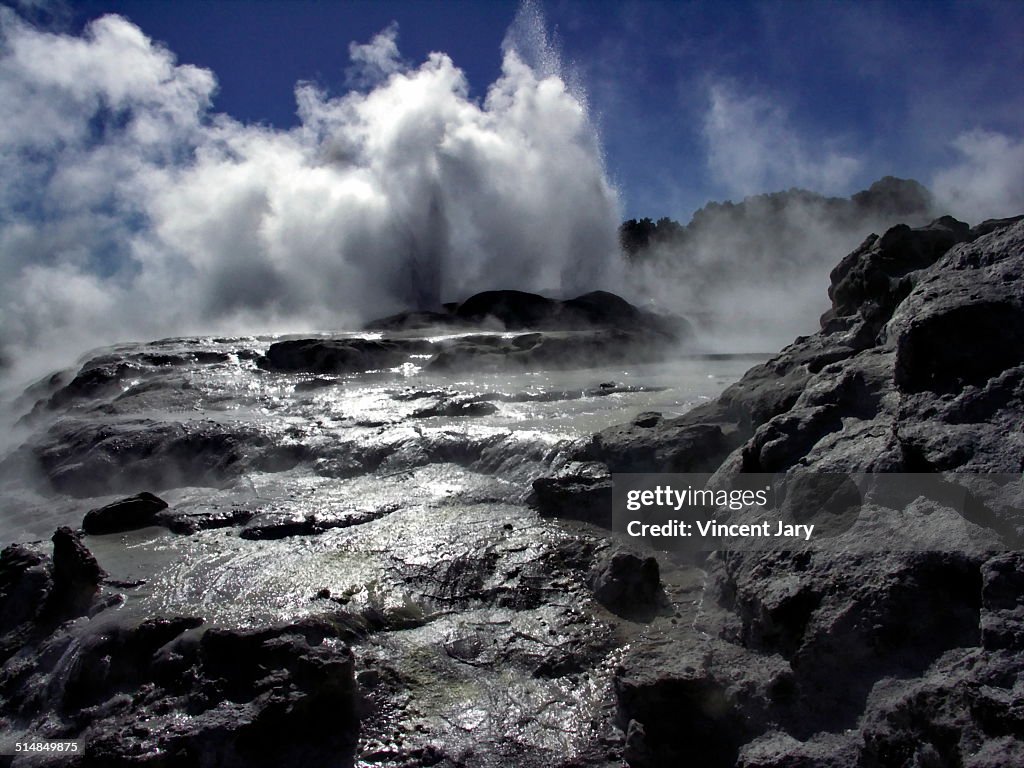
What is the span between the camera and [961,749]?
2078mm

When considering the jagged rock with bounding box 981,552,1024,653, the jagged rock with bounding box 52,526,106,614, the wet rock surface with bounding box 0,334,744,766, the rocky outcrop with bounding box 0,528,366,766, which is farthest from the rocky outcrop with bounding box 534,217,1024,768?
the jagged rock with bounding box 52,526,106,614

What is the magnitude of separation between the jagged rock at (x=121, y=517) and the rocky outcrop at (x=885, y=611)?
444cm

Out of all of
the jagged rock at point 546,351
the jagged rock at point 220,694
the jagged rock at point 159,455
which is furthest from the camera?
the jagged rock at point 546,351

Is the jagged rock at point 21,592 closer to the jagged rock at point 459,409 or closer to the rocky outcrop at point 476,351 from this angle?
the jagged rock at point 459,409

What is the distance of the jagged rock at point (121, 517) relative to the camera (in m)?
5.54

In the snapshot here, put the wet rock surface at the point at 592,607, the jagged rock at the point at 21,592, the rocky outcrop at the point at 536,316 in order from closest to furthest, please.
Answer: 1. the wet rock surface at the point at 592,607
2. the jagged rock at the point at 21,592
3. the rocky outcrop at the point at 536,316

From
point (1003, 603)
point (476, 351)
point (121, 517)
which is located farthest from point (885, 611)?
point (476, 351)

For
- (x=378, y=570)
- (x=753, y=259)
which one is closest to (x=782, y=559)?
(x=378, y=570)

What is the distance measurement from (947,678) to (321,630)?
2640 millimetres

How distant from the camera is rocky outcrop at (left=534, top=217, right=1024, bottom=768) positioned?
2.25 meters

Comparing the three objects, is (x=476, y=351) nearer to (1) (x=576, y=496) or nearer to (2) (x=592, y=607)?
(1) (x=576, y=496)

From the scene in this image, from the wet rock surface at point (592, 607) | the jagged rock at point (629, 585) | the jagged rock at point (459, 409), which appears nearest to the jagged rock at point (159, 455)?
the wet rock surface at point (592, 607)

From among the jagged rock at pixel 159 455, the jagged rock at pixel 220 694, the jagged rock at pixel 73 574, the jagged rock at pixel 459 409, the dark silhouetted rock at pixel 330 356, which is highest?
the dark silhouetted rock at pixel 330 356

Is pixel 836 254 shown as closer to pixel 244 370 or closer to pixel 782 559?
pixel 244 370
